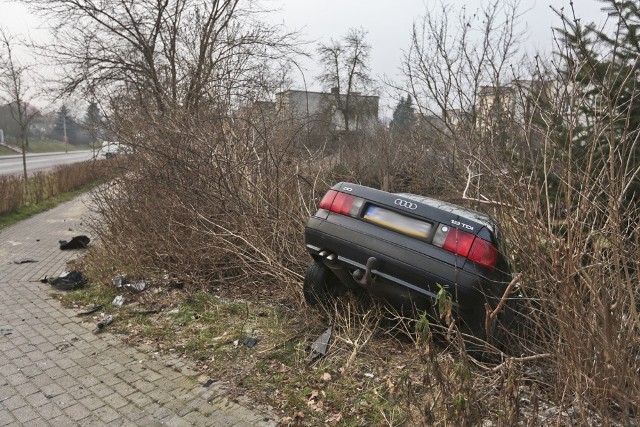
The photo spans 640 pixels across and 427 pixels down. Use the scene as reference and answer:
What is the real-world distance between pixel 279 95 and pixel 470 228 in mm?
7644

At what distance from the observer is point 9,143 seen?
2549 inches

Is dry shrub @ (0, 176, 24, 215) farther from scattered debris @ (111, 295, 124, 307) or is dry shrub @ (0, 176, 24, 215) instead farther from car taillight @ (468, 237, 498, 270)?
car taillight @ (468, 237, 498, 270)

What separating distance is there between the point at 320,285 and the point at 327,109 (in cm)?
2001

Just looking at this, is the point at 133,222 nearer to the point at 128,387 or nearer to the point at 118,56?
the point at 128,387

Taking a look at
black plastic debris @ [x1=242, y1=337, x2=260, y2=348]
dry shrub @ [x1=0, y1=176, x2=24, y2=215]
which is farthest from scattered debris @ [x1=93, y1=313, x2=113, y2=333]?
dry shrub @ [x1=0, y1=176, x2=24, y2=215]

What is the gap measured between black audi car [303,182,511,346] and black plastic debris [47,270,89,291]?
4034mm

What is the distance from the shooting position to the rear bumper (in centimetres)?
334

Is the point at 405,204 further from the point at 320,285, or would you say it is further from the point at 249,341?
the point at 249,341

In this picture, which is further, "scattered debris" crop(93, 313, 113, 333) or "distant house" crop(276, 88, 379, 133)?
"distant house" crop(276, 88, 379, 133)

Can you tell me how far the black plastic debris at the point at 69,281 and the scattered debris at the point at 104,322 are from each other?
147 centimetres

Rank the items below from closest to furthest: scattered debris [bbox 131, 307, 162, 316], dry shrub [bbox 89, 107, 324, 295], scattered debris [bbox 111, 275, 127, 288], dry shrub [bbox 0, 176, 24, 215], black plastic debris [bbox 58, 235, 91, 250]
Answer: scattered debris [bbox 131, 307, 162, 316] → dry shrub [bbox 89, 107, 324, 295] → scattered debris [bbox 111, 275, 127, 288] → black plastic debris [bbox 58, 235, 91, 250] → dry shrub [bbox 0, 176, 24, 215]

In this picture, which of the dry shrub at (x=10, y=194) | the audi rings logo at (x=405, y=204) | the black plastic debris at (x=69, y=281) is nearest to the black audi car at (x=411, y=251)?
the audi rings logo at (x=405, y=204)

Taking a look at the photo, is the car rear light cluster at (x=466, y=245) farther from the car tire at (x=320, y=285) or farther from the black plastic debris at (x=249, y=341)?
the black plastic debris at (x=249, y=341)

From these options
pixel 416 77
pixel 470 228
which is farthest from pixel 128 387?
pixel 416 77
